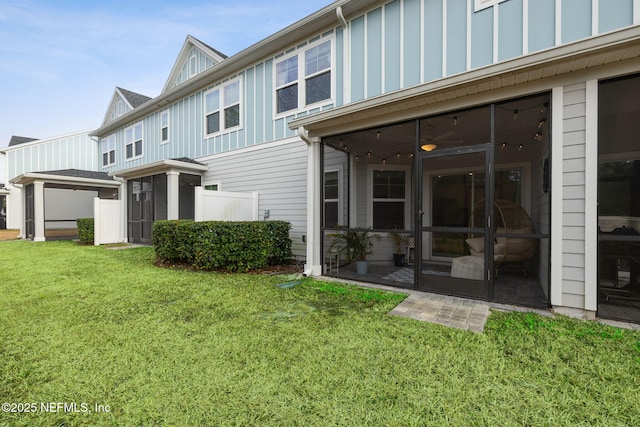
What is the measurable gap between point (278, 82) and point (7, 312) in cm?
653

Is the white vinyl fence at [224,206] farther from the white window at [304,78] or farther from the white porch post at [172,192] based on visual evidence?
the white window at [304,78]

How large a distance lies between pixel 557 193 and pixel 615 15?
294 cm

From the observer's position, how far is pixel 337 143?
584 cm

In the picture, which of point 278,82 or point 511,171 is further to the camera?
point 278,82

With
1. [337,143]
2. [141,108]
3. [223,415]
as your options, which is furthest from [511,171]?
[141,108]

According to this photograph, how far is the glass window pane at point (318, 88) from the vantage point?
639 centimetres

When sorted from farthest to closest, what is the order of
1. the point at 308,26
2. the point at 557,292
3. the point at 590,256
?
the point at 308,26 < the point at 557,292 < the point at 590,256

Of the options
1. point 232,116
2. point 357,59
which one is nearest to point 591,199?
point 357,59

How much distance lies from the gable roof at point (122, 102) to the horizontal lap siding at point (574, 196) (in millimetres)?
15310

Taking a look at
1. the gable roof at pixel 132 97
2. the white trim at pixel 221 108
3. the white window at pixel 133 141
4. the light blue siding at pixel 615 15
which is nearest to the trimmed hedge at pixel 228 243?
the white trim at pixel 221 108

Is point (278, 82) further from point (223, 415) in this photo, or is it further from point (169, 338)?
point (223, 415)

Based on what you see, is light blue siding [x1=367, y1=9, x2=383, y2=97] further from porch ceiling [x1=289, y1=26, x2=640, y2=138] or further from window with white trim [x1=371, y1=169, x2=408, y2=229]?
window with white trim [x1=371, y1=169, x2=408, y2=229]

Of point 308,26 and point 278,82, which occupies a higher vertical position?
point 308,26

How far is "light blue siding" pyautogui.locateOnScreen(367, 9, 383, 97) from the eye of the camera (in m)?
5.72
